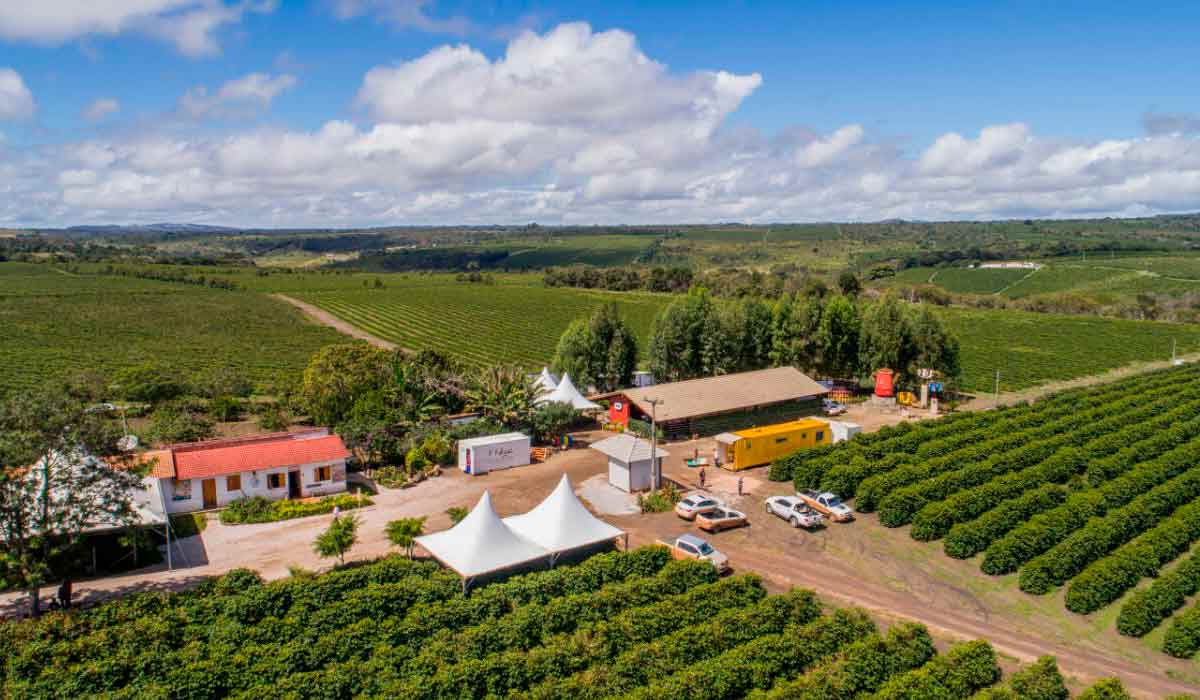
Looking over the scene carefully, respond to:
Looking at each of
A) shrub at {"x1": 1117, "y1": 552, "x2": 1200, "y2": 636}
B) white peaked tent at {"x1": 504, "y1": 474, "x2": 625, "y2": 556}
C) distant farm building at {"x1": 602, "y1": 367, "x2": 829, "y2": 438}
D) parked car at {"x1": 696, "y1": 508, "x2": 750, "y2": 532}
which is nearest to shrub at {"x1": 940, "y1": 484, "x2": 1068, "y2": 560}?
shrub at {"x1": 1117, "y1": 552, "x2": 1200, "y2": 636}

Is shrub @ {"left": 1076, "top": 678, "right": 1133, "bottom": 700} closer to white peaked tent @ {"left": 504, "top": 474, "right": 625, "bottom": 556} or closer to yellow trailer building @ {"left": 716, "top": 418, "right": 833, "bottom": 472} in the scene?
white peaked tent @ {"left": 504, "top": 474, "right": 625, "bottom": 556}

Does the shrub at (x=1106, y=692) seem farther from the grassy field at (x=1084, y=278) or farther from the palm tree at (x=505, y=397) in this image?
the grassy field at (x=1084, y=278)

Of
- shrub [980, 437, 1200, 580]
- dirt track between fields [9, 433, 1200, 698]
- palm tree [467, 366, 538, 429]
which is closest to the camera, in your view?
dirt track between fields [9, 433, 1200, 698]

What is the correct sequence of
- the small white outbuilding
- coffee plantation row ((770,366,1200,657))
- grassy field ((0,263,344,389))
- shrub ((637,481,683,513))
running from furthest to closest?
grassy field ((0,263,344,389)) < the small white outbuilding < shrub ((637,481,683,513)) < coffee plantation row ((770,366,1200,657))

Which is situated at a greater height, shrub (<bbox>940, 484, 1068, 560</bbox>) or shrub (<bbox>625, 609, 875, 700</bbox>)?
shrub (<bbox>625, 609, 875, 700</bbox>)

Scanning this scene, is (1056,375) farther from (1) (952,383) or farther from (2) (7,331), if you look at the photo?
(2) (7,331)

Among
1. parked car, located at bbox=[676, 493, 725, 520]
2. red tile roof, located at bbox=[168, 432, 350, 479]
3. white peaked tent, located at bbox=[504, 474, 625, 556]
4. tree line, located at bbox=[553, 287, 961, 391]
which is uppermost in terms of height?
tree line, located at bbox=[553, 287, 961, 391]

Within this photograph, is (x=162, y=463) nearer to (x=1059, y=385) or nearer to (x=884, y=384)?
(x=884, y=384)

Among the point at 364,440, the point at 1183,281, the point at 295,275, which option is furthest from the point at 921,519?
the point at 295,275
